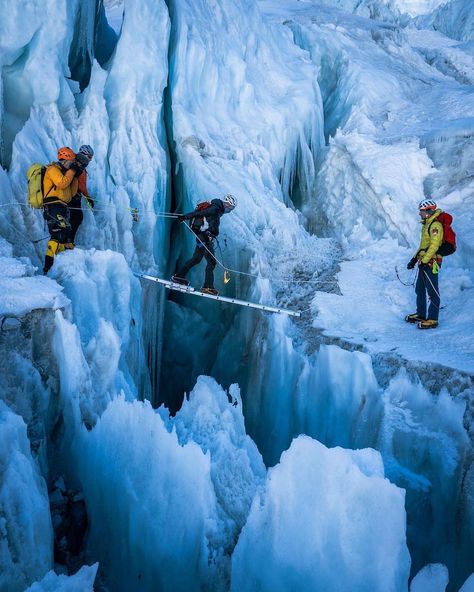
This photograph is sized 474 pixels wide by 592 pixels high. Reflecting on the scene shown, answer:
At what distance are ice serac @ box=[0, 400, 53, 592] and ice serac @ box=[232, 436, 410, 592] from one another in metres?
1.40

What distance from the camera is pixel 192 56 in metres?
9.45

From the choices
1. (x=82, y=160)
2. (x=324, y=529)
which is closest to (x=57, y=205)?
(x=82, y=160)

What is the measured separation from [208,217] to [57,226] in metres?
2.32

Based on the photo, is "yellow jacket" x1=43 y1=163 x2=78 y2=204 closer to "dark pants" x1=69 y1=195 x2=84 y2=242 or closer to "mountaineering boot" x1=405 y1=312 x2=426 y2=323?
"dark pants" x1=69 y1=195 x2=84 y2=242

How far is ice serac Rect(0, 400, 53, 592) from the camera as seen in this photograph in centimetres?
336

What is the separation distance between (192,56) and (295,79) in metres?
2.82

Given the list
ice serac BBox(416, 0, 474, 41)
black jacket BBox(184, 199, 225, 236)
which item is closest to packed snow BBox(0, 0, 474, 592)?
black jacket BBox(184, 199, 225, 236)

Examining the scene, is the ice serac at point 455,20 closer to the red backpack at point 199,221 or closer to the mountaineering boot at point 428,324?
the red backpack at point 199,221

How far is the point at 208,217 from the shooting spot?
7594 millimetres

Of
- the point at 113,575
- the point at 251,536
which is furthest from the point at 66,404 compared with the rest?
the point at 251,536

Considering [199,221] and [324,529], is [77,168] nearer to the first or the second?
[199,221]

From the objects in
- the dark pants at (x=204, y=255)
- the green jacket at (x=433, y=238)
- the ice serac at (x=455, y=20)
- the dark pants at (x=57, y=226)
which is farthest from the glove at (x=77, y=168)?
the ice serac at (x=455, y=20)

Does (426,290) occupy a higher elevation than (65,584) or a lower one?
higher

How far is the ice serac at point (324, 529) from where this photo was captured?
3.51 m
